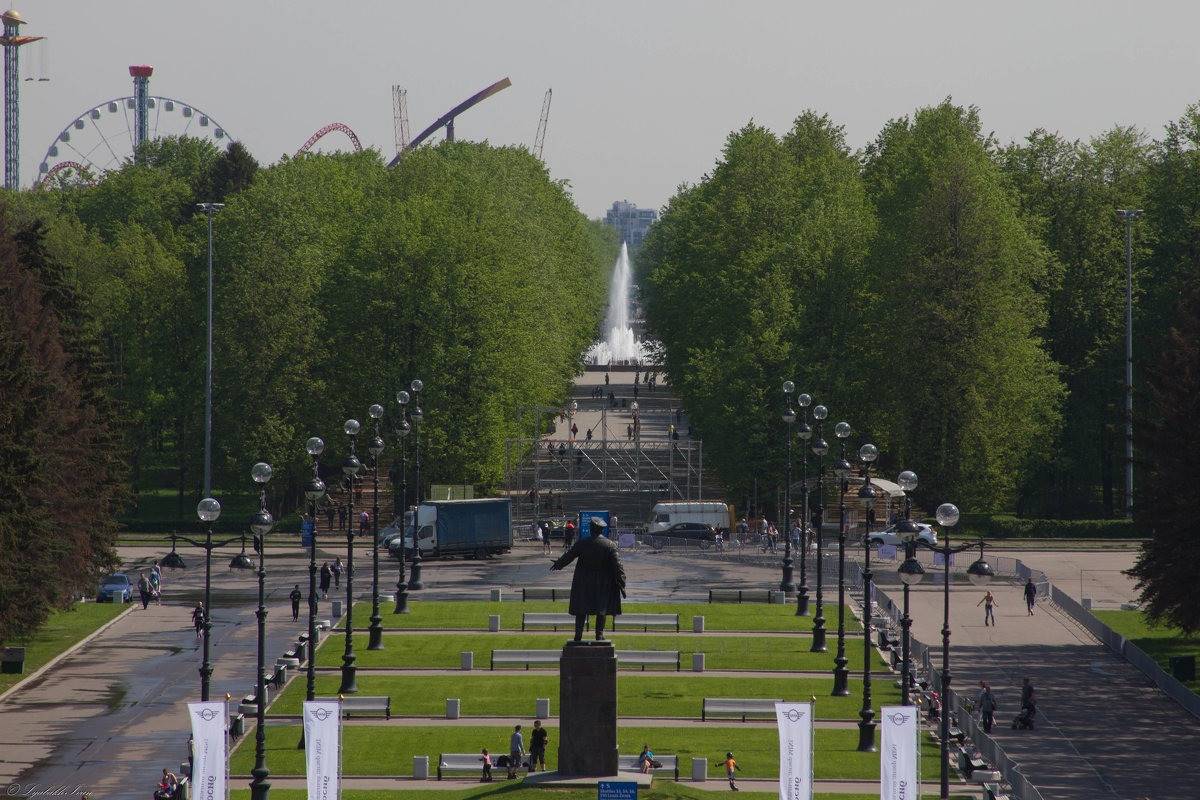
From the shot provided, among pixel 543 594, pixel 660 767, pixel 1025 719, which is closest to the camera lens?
pixel 660 767

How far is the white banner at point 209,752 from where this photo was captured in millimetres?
36500

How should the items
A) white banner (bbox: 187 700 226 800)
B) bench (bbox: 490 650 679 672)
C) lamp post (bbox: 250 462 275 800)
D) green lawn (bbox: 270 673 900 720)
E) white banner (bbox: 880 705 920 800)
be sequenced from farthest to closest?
bench (bbox: 490 650 679 672), green lawn (bbox: 270 673 900 720), lamp post (bbox: 250 462 275 800), white banner (bbox: 880 705 920 800), white banner (bbox: 187 700 226 800)

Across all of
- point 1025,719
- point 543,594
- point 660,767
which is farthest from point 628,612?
point 660,767

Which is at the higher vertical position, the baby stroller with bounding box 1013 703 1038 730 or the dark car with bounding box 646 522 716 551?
the dark car with bounding box 646 522 716 551

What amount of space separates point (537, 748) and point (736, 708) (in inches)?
Result: 353

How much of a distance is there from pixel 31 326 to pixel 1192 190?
62224mm

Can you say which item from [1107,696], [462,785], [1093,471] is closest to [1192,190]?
[1093,471]

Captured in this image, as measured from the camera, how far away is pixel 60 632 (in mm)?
66625

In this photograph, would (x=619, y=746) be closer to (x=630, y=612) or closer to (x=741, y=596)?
(x=630, y=612)

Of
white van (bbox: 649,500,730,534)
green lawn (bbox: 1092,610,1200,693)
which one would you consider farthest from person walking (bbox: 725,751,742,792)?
white van (bbox: 649,500,730,534)

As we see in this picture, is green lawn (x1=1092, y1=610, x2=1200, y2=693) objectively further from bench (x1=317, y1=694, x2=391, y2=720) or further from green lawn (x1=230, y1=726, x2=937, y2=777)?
bench (x1=317, y1=694, x2=391, y2=720)

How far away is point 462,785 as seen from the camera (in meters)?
42.7

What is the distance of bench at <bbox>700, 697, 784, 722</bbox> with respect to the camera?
50906 millimetres

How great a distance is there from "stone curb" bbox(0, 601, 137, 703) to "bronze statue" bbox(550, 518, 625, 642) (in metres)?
22.1
